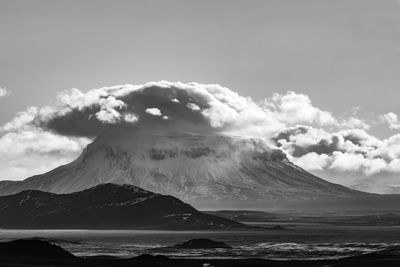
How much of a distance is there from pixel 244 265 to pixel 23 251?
177ft

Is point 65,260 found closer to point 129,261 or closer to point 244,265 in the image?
point 129,261

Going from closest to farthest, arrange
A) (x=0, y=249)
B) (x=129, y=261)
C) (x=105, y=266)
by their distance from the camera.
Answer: (x=105, y=266) < (x=129, y=261) < (x=0, y=249)

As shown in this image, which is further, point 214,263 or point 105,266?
point 214,263

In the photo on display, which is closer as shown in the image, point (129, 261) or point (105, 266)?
point (105, 266)

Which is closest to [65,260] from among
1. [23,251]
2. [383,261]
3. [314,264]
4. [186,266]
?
[23,251]

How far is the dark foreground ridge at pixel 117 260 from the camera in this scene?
169 metres

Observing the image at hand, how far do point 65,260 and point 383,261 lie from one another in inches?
2730

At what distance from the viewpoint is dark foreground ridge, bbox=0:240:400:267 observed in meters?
169

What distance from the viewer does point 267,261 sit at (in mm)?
185000

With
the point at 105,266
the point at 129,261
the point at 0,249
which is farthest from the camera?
the point at 0,249

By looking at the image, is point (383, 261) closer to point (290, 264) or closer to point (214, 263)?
point (290, 264)

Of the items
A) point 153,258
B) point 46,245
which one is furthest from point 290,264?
Answer: point 46,245

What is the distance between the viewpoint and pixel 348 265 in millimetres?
165500

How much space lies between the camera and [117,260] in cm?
18050
